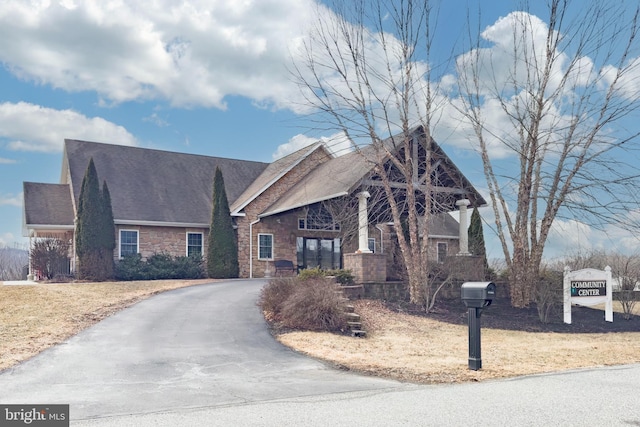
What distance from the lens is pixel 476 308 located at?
9.20 metres

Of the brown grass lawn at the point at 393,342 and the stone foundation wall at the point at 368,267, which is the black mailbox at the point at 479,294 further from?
the stone foundation wall at the point at 368,267

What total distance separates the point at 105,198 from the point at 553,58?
18.4 metres

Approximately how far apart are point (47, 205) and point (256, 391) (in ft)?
75.6

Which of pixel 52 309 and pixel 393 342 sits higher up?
pixel 52 309

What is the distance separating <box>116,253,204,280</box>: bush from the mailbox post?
18.2m

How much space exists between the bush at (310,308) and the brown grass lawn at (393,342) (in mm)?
520

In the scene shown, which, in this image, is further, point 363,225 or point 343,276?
point 363,225

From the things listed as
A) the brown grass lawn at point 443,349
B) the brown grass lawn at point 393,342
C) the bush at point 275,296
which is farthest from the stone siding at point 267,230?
the bush at point 275,296

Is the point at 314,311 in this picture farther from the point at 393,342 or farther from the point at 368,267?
the point at 368,267

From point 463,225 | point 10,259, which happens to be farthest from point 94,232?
point 10,259

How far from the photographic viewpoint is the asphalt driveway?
612cm

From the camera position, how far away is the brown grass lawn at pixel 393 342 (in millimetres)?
9438

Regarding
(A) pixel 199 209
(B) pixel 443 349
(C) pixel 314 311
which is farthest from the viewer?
(A) pixel 199 209

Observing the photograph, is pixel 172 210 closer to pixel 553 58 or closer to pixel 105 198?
pixel 105 198
